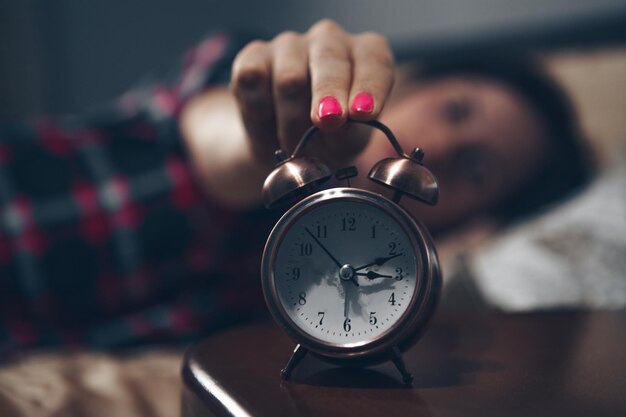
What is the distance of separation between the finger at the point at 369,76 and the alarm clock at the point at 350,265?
5 centimetres

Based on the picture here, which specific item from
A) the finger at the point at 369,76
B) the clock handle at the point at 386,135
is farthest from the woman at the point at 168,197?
the clock handle at the point at 386,135

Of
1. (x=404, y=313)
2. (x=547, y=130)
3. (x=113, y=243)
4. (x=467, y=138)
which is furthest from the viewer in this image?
(x=547, y=130)

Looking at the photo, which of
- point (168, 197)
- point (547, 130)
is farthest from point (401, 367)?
point (547, 130)

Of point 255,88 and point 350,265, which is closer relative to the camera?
point 350,265

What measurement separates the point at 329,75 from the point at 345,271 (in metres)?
0.20

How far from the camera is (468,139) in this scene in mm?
1506

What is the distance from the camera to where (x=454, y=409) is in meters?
0.49

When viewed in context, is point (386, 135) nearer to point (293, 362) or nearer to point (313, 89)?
point (313, 89)

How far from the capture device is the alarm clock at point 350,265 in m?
0.55

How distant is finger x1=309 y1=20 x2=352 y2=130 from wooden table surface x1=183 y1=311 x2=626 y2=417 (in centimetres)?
23

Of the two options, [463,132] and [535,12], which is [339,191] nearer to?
[463,132]

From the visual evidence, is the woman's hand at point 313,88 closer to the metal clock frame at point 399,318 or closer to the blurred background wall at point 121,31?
the metal clock frame at point 399,318

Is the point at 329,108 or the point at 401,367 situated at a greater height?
the point at 329,108

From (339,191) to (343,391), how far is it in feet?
0.57
